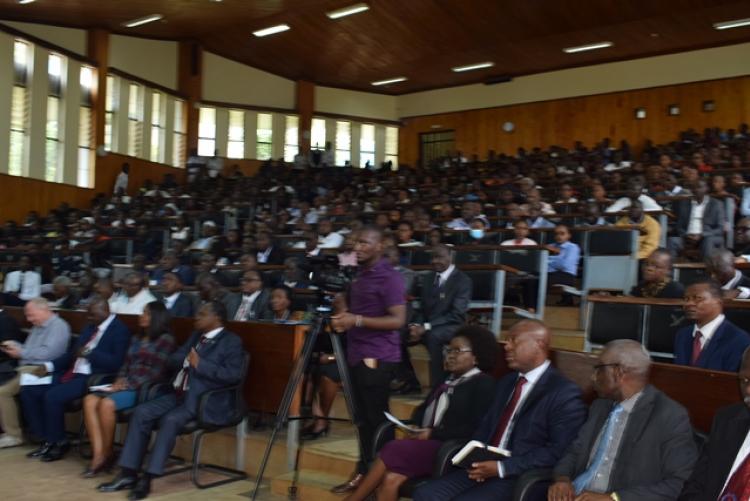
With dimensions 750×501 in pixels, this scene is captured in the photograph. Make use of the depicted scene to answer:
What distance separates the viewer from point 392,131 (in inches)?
920

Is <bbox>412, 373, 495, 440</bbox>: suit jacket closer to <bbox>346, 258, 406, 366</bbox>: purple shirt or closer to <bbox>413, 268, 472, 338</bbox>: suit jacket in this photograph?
<bbox>346, 258, 406, 366</bbox>: purple shirt

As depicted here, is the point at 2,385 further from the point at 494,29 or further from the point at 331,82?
the point at 331,82

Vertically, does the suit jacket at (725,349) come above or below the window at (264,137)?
below

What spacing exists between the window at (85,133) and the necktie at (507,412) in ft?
51.5

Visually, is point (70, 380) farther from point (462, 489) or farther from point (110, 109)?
point (110, 109)

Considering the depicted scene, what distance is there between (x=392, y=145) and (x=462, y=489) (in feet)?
67.4

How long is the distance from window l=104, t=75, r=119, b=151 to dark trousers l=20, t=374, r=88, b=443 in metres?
12.8

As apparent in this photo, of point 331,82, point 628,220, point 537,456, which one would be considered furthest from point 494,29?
point 537,456

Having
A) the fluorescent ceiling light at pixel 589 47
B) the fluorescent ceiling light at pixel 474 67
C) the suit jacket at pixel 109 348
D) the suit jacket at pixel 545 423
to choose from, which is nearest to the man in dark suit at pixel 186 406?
the suit jacket at pixel 109 348

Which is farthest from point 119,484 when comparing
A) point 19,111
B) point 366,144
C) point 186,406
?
point 366,144

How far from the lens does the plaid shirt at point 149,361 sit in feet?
17.9

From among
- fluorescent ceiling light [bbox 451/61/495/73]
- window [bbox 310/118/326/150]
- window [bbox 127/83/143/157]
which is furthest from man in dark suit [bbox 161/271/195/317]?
window [bbox 310/118/326/150]

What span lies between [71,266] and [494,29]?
932cm

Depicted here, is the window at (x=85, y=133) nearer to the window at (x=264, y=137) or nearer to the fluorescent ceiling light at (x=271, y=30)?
the fluorescent ceiling light at (x=271, y=30)
